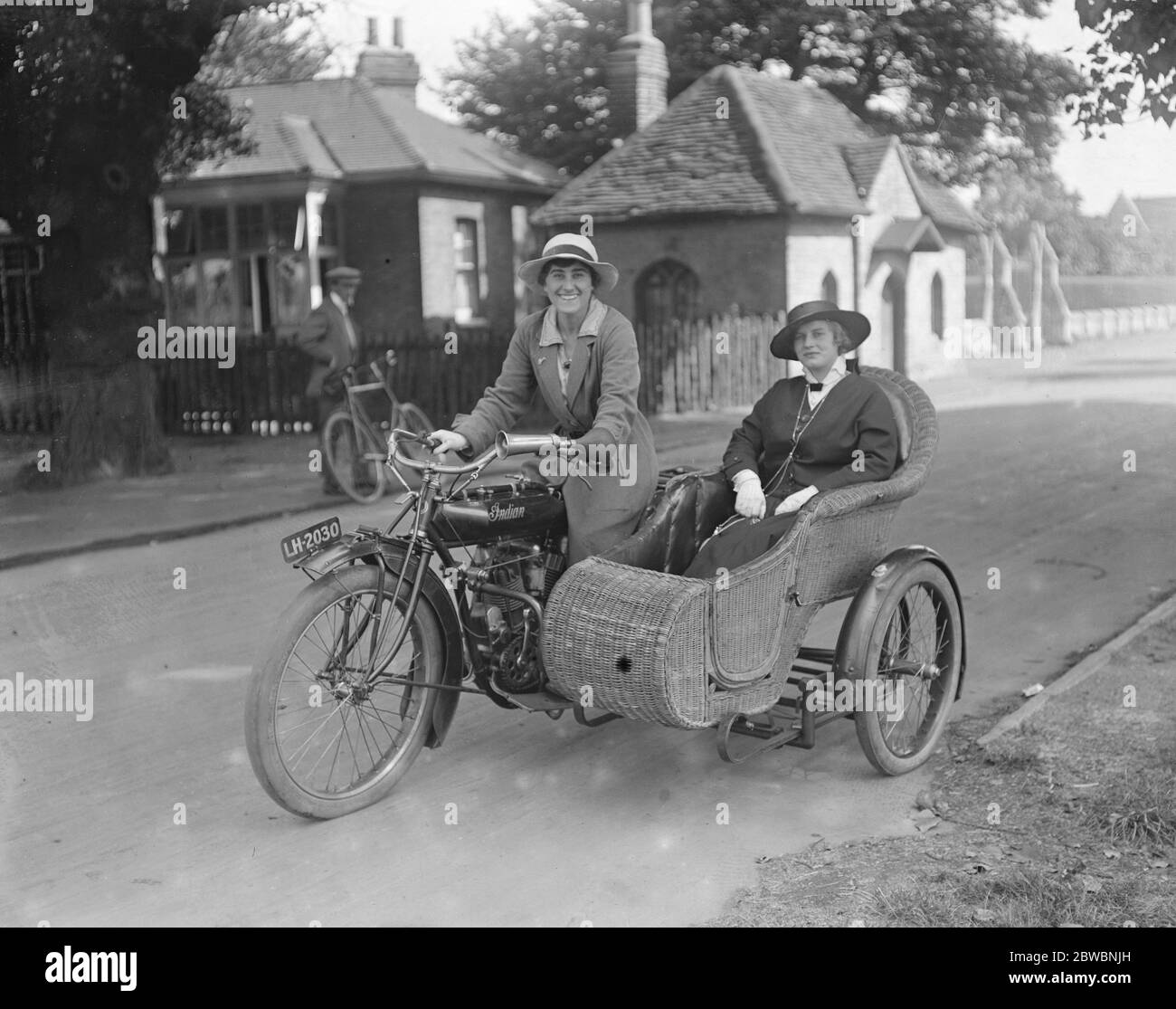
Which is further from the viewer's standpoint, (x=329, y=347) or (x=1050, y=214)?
(x=1050, y=214)

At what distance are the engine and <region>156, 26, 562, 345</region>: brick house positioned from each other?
20549mm

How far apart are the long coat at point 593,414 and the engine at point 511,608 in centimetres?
17

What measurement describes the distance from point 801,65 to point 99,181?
15993 millimetres

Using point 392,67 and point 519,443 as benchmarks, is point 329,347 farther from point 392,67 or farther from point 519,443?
point 392,67

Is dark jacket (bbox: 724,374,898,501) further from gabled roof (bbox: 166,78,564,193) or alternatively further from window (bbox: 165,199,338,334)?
window (bbox: 165,199,338,334)

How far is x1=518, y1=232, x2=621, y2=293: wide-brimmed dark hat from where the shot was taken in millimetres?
5059

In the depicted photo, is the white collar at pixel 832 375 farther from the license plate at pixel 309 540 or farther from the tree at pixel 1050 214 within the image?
the tree at pixel 1050 214

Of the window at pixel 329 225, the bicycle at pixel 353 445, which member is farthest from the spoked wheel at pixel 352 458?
the window at pixel 329 225

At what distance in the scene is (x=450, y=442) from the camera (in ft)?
16.1

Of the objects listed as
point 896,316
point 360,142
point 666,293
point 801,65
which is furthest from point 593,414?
point 896,316

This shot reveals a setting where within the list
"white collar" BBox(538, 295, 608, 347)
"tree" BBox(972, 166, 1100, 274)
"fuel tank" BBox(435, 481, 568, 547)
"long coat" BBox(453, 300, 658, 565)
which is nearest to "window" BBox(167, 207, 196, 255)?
"long coat" BBox(453, 300, 658, 565)

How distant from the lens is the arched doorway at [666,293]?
25.5 meters
